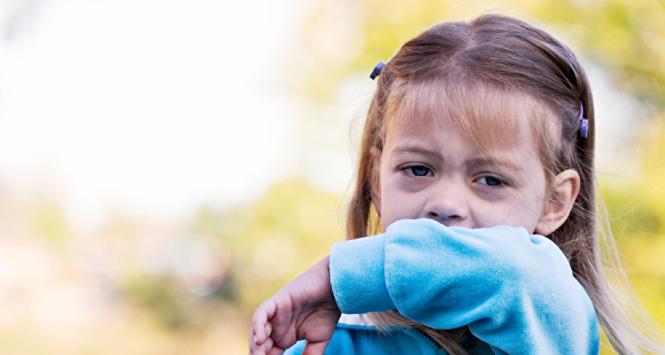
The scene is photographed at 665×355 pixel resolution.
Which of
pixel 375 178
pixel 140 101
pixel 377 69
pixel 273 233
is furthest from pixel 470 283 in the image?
pixel 140 101

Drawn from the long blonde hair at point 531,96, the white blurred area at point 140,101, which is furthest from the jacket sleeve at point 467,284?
the white blurred area at point 140,101

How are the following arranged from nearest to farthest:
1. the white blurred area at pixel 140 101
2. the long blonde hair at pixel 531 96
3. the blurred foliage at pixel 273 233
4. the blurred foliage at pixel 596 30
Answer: the long blonde hair at pixel 531 96, the blurred foliage at pixel 596 30, the blurred foliage at pixel 273 233, the white blurred area at pixel 140 101

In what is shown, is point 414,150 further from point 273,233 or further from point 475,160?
point 273,233

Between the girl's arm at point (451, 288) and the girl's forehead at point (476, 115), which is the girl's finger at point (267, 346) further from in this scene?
the girl's forehead at point (476, 115)

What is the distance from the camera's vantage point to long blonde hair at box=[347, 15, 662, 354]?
1.97 metres

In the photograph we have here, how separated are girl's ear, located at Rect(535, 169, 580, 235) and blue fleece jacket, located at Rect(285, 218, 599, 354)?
1.14ft

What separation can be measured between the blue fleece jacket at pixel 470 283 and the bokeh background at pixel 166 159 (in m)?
4.74

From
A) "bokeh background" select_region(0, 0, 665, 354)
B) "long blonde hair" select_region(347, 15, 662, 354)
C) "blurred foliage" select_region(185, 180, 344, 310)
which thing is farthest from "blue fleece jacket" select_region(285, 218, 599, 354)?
"bokeh background" select_region(0, 0, 665, 354)

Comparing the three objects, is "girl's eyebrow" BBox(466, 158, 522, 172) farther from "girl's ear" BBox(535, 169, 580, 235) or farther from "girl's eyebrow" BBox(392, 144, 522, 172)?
"girl's ear" BBox(535, 169, 580, 235)

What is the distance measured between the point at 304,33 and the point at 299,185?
126 cm

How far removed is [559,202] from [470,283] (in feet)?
1.79

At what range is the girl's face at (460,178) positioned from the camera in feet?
6.06

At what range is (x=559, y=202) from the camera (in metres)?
2.07

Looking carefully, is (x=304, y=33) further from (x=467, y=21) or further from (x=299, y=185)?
(x=467, y=21)
